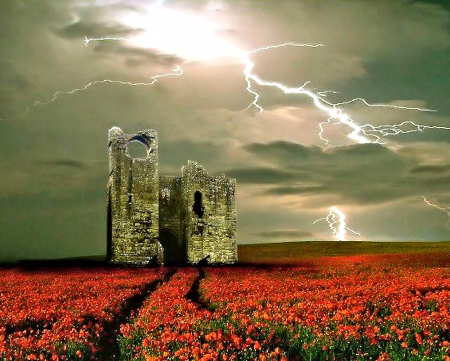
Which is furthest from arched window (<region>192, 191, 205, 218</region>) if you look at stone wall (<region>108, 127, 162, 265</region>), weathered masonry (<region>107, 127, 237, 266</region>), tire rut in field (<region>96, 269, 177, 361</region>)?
tire rut in field (<region>96, 269, 177, 361</region>)

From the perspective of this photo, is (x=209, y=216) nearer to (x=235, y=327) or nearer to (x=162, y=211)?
(x=162, y=211)

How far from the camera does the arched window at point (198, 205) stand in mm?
45156

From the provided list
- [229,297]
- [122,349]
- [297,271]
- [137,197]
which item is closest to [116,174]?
[137,197]

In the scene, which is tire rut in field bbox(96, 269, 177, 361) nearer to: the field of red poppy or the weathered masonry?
the field of red poppy

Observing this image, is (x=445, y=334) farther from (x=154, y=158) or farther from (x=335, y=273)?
(x=154, y=158)

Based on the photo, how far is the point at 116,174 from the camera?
139ft

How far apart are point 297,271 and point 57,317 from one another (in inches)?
785

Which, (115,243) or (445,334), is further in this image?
(115,243)

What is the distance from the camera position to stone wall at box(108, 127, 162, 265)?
41.6 m

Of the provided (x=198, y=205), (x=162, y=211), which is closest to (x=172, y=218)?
(x=162, y=211)

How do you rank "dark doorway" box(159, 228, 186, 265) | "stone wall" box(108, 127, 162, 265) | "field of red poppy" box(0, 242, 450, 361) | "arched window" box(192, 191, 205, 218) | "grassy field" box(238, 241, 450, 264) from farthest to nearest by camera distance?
1. "grassy field" box(238, 241, 450, 264)
2. "dark doorway" box(159, 228, 186, 265)
3. "arched window" box(192, 191, 205, 218)
4. "stone wall" box(108, 127, 162, 265)
5. "field of red poppy" box(0, 242, 450, 361)

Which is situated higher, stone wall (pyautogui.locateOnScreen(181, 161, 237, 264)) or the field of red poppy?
stone wall (pyautogui.locateOnScreen(181, 161, 237, 264))

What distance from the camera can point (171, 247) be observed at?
1833 inches

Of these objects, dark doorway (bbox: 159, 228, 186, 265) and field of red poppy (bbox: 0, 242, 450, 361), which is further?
dark doorway (bbox: 159, 228, 186, 265)
